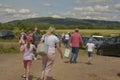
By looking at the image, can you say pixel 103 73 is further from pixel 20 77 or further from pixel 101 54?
pixel 101 54

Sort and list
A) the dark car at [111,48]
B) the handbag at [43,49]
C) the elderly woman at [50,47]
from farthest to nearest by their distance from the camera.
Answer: the dark car at [111,48] → the elderly woman at [50,47] → the handbag at [43,49]

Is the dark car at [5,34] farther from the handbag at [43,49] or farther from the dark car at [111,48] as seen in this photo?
the handbag at [43,49]

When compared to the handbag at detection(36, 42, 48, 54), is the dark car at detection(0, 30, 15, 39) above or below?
below

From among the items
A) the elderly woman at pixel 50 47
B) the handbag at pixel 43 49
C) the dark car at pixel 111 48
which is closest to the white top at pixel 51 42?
the elderly woman at pixel 50 47

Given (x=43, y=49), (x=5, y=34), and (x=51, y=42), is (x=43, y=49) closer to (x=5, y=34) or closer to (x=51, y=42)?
(x=51, y=42)

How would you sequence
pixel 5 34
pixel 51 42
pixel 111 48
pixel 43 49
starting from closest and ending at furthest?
pixel 43 49 < pixel 51 42 < pixel 111 48 < pixel 5 34

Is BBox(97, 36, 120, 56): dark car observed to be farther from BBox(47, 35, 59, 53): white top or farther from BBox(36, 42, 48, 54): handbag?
BBox(36, 42, 48, 54): handbag

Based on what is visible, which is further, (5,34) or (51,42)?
(5,34)

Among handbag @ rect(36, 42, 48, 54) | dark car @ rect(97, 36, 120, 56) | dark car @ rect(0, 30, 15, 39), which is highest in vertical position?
handbag @ rect(36, 42, 48, 54)

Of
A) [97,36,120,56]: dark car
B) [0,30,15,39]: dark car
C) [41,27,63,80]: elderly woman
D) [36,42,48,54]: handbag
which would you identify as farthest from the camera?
[0,30,15,39]: dark car

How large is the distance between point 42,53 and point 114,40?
1639 cm

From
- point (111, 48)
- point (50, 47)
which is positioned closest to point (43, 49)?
point (50, 47)

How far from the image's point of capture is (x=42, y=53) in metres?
11.8

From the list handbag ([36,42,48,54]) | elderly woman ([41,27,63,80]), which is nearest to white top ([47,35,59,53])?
elderly woman ([41,27,63,80])
